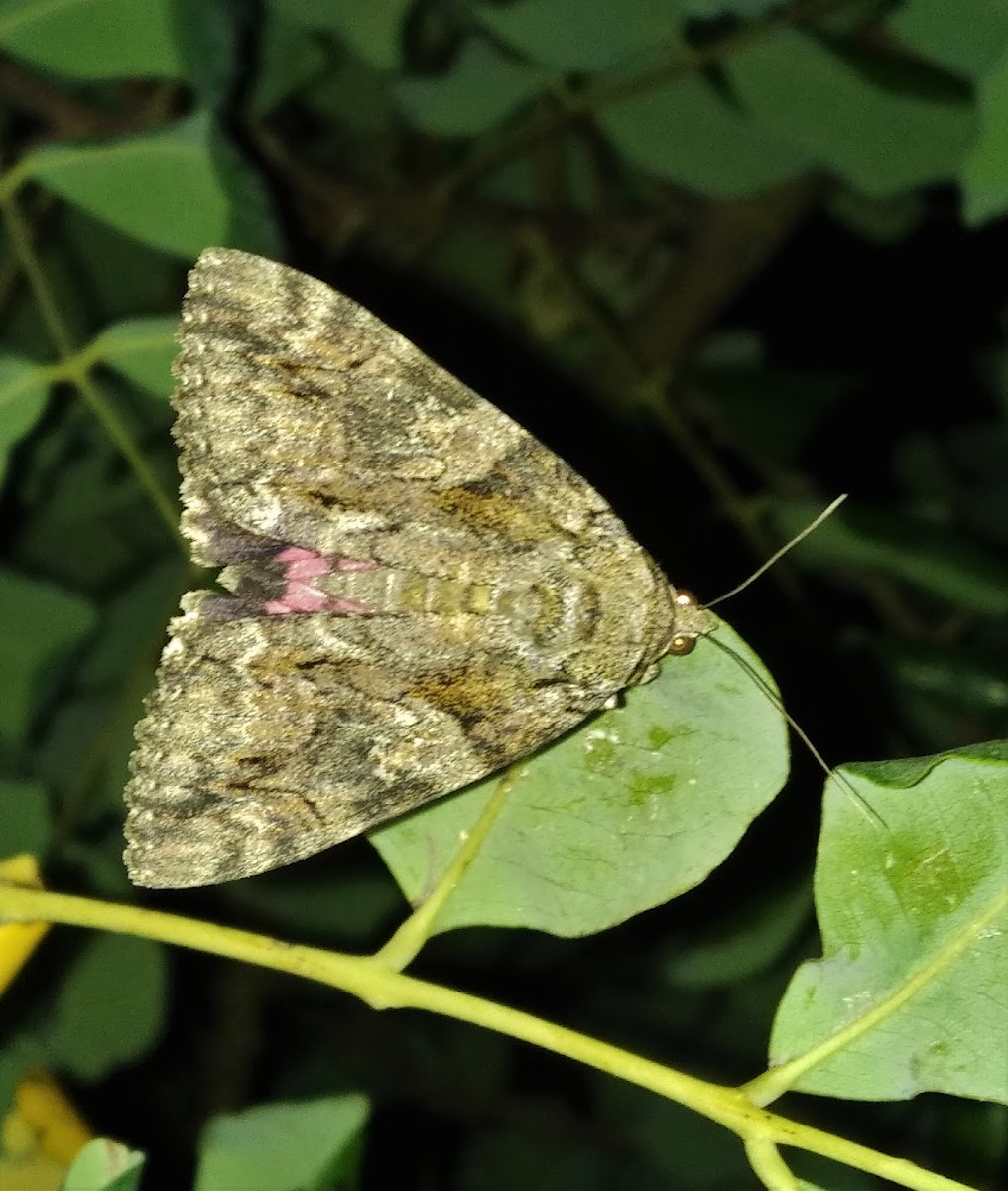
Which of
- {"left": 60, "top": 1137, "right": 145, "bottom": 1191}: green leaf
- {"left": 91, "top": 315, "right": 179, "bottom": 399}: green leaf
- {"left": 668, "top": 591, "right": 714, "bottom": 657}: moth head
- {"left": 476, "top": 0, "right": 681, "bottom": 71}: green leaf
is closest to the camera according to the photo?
{"left": 60, "top": 1137, "right": 145, "bottom": 1191}: green leaf

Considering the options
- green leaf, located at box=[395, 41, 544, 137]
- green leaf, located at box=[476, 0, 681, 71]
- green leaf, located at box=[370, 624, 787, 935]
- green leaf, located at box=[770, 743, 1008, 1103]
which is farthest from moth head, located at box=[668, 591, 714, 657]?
green leaf, located at box=[395, 41, 544, 137]

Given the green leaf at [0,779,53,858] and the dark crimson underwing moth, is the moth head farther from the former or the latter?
the green leaf at [0,779,53,858]

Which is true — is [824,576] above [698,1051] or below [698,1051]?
above

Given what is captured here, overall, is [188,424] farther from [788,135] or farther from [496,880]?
[788,135]

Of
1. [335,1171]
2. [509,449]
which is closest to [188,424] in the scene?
[509,449]

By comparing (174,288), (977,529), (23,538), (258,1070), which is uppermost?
(174,288)

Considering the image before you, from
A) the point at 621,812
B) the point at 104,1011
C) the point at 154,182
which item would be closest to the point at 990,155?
the point at 621,812
